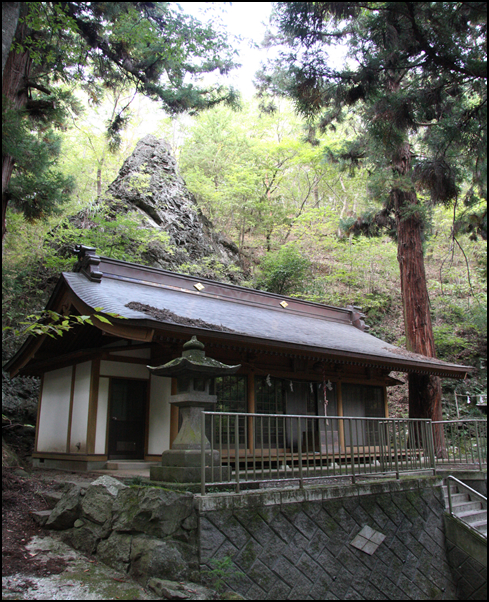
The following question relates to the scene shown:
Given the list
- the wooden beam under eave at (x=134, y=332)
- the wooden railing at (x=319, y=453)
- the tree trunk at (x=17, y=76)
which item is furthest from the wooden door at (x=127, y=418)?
the tree trunk at (x=17, y=76)

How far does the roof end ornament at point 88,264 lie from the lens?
380 inches

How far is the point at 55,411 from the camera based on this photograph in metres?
10.0

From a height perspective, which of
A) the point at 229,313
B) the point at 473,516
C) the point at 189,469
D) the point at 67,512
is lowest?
the point at 473,516

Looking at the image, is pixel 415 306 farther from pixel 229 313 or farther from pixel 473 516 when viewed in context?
pixel 473 516

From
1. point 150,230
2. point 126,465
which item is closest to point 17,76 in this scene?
point 126,465

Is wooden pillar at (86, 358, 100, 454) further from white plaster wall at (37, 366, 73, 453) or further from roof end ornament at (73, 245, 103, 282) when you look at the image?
roof end ornament at (73, 245, 103, 282)

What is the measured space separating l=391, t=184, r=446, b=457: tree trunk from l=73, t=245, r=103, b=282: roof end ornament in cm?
808

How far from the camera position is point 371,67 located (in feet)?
21.7

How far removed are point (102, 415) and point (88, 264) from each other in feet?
11.4

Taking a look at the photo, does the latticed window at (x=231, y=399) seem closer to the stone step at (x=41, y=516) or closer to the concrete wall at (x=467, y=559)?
the stone step at (x=41, y=516)

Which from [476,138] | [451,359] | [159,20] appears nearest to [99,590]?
[476,138]

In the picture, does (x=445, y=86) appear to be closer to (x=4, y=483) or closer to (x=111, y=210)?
(x=4, y=483)

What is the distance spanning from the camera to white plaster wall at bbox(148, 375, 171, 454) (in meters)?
8.54

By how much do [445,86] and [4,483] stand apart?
9023 mm
